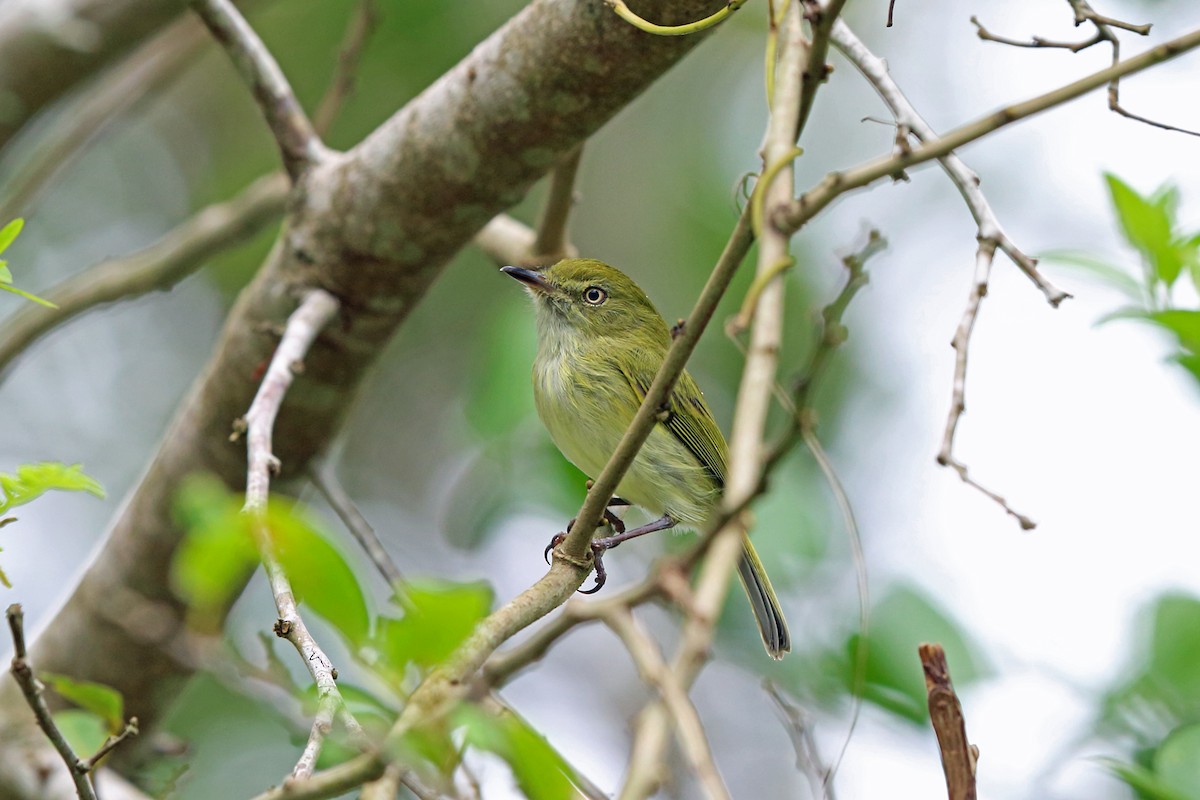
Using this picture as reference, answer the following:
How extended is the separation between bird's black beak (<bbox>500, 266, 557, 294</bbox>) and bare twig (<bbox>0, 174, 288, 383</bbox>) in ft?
2.82

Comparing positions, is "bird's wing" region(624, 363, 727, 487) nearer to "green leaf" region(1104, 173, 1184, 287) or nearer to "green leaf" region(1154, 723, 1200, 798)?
"green leaf" region(1104, 173, 1184, 287)

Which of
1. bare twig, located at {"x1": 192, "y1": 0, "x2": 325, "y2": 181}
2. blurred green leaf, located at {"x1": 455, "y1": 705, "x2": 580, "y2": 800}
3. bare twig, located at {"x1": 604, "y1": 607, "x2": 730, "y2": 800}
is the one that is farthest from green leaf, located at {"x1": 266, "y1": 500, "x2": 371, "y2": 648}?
bare twig, located at {"x1": 192, "y1": 0, "x2": 325, "y2": 181}

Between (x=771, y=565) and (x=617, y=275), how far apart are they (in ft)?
4.55

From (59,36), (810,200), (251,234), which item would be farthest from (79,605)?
(810,200)

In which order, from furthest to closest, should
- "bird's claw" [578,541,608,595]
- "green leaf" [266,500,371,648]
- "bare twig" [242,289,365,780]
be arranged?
"bird's claw" [578,541,608,595] → "bare twig" [242,289,365,780] → "green leaf" [266,500,371,648]

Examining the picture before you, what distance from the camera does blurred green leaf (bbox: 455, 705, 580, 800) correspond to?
1186 mm

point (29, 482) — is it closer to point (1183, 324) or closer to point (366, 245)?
point (366, 245)

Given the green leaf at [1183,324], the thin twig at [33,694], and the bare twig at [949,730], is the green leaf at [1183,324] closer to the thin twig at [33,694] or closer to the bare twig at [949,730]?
the bare twig at [949,730]

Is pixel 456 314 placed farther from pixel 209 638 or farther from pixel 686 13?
pixel 209 638

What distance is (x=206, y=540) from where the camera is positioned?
1252mm

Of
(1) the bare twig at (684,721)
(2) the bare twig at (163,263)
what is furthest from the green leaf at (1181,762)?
(2) the bare twig at (163,263)

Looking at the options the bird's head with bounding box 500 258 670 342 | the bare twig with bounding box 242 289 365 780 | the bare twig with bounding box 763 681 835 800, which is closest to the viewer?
the bare twig with bounding box 242 289 365 780

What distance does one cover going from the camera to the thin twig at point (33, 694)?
183cm

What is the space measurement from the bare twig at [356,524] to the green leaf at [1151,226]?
2.05m
